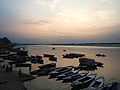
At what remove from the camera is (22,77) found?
105 feet

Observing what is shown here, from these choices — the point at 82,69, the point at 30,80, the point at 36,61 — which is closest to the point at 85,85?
the point at 30,80

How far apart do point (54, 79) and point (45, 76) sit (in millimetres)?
3871

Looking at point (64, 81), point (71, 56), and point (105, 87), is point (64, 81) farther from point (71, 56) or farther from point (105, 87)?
point (71, 56)

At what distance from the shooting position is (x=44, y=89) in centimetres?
2952

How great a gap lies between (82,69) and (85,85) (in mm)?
24039

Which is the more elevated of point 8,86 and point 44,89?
point 8,86

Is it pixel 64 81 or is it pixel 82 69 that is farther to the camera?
pixel 82 69

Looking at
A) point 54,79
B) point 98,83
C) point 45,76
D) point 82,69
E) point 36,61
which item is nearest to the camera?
point 98,83

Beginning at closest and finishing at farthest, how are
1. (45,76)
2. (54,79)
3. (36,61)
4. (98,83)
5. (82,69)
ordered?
(98,83)
(54,79)
(45,76)
(82,69)
(36,61)

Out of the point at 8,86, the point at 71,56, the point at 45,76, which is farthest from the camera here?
the point at 71,56

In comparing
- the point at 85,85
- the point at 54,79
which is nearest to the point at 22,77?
the point at 54,79

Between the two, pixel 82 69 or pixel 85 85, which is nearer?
pixel 85 85

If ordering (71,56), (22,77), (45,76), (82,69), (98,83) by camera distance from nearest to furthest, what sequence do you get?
(98,83)
(22,77)
(45,76)
(82,69)
(71,56)

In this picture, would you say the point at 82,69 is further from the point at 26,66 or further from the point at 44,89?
the point at 44,89
